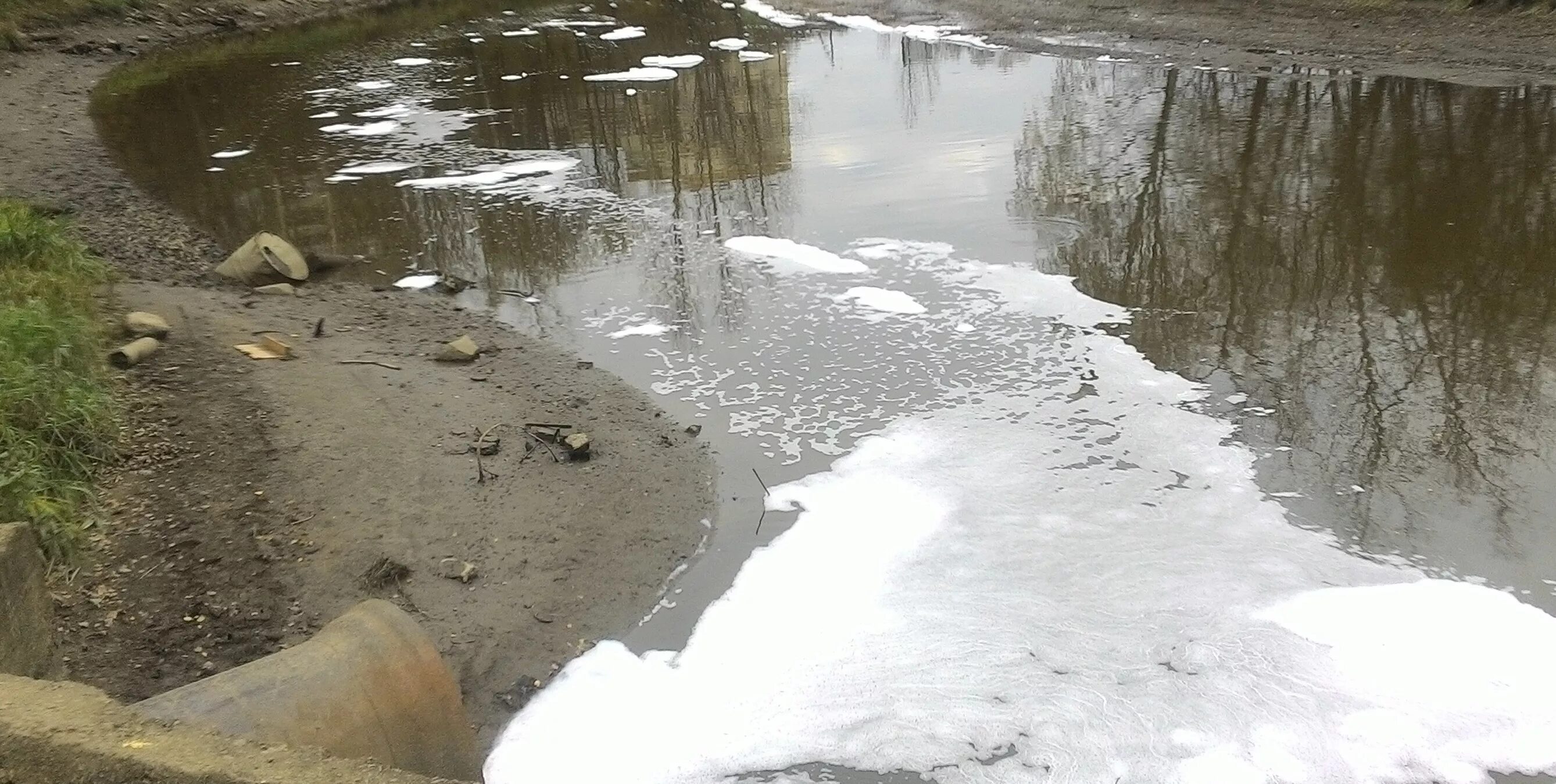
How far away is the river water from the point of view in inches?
158

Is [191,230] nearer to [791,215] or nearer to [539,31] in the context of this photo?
[791,215]

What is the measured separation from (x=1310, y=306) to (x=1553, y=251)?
211 centimetres

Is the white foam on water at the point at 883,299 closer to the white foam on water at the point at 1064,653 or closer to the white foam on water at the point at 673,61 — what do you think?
the white foam on water at the point at 1064,653

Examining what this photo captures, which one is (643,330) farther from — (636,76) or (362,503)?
(636,76)

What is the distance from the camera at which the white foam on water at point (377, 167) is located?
11.2 meters

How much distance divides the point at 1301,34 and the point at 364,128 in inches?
489

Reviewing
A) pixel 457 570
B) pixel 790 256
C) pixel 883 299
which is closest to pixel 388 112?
pixel 790 256

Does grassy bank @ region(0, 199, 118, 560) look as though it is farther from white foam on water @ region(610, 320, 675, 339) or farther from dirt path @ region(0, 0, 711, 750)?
white foam on water @ region(610, 320, 675, 339)

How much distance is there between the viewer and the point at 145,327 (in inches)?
263

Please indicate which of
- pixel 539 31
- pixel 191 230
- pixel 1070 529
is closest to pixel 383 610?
pixel 1070 529

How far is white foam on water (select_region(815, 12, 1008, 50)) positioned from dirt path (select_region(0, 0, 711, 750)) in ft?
39.7

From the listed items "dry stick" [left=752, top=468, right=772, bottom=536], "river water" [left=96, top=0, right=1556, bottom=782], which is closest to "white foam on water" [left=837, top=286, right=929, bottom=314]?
"river water" [left=96, top=0, right=1556, bottom=782]

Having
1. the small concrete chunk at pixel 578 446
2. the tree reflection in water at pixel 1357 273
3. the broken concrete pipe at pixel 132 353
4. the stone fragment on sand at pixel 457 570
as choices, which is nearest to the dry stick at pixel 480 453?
the small concrete chunk at pixel 578 446

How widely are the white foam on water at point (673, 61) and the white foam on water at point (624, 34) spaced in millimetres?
2577
